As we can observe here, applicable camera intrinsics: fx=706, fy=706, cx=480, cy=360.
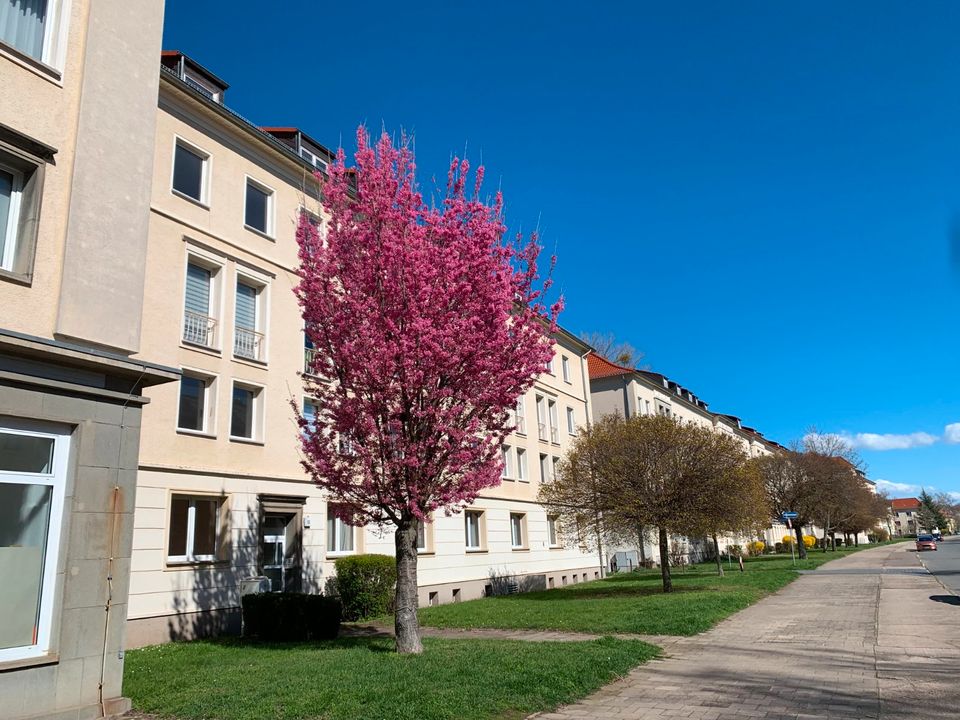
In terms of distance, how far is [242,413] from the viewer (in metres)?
18.2

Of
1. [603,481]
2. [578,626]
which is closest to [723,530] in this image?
[603,481]

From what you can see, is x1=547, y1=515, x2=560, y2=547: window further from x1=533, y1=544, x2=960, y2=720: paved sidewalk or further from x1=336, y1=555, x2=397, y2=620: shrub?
x1=533, y1=544, x2=960, y2=720: paved sidewalk

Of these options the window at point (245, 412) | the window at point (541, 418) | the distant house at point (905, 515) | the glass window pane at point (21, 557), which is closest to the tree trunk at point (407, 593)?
the glass window pane at point (21, 557)

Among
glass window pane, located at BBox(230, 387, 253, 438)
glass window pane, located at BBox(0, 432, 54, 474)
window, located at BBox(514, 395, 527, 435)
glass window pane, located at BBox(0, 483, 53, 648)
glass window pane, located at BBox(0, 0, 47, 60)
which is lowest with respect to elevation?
glass window pane, located at BBox(0, 483, 53, 648)

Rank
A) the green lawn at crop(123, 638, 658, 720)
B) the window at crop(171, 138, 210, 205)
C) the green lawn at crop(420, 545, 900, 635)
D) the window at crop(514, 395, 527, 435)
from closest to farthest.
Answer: the green lawn at crop(123, 638, 658, 720) → the green lawn at crop(420, 545, 900, 635) → the window at crop(171, 138, 210, 205) → the window at crop(514, 395, 527, 435)

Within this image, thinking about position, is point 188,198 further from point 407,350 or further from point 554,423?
point 554,423

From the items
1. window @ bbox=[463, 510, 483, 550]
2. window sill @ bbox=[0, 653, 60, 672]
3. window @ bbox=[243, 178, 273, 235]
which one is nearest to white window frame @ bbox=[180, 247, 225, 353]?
window @ bbox=[243, 178, 273, 235]

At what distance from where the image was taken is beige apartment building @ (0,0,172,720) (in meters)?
7.23

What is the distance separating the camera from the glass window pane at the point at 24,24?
8.16 metres

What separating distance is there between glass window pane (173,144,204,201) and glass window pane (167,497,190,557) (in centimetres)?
753

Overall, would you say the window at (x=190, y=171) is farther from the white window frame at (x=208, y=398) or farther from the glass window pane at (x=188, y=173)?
the white window frame at (x=208, y=398)

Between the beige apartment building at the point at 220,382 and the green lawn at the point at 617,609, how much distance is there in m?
3.25

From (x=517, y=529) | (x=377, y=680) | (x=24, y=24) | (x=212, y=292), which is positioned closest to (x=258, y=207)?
(x=212, y=292)

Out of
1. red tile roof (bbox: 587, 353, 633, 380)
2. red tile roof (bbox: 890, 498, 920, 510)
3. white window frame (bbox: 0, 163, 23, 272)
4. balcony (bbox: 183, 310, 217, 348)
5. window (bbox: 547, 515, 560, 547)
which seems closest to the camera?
white window frame (bbox: 0, 163, 23, 272)
